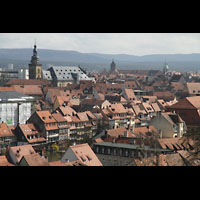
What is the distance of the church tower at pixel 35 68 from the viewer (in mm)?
50281

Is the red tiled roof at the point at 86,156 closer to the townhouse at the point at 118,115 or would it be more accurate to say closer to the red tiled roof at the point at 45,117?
the red tiled roof at the point at 45,117

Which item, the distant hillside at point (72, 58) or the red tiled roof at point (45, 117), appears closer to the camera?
the red tiled roof at point (45, 117)

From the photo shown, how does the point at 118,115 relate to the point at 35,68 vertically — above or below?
below

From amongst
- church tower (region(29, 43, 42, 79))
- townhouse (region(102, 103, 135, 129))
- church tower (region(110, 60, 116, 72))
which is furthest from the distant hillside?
church tower (region(110, 60, 116, 72))

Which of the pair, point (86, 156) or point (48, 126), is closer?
point (86, 156)

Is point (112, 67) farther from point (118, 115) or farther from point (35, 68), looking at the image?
point (118, 115)

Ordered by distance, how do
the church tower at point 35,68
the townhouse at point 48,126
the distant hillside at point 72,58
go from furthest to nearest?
1. the church tower at point 35,68
2. the distant hillside at point 72,58
3. the townhouse at point 48,126

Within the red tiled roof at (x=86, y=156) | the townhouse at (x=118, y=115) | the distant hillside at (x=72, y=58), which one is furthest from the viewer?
the distant hillside at (x=72, y=58)

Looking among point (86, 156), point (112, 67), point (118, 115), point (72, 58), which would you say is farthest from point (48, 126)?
point (112, 67)

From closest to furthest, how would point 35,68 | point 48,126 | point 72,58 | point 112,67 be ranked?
point 48,126 < point 72,58 < point 35,68 < point 112,67

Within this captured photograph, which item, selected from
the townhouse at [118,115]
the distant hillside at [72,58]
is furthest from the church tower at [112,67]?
the townhouse at [118,115]

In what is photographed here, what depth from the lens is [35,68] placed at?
169ft
